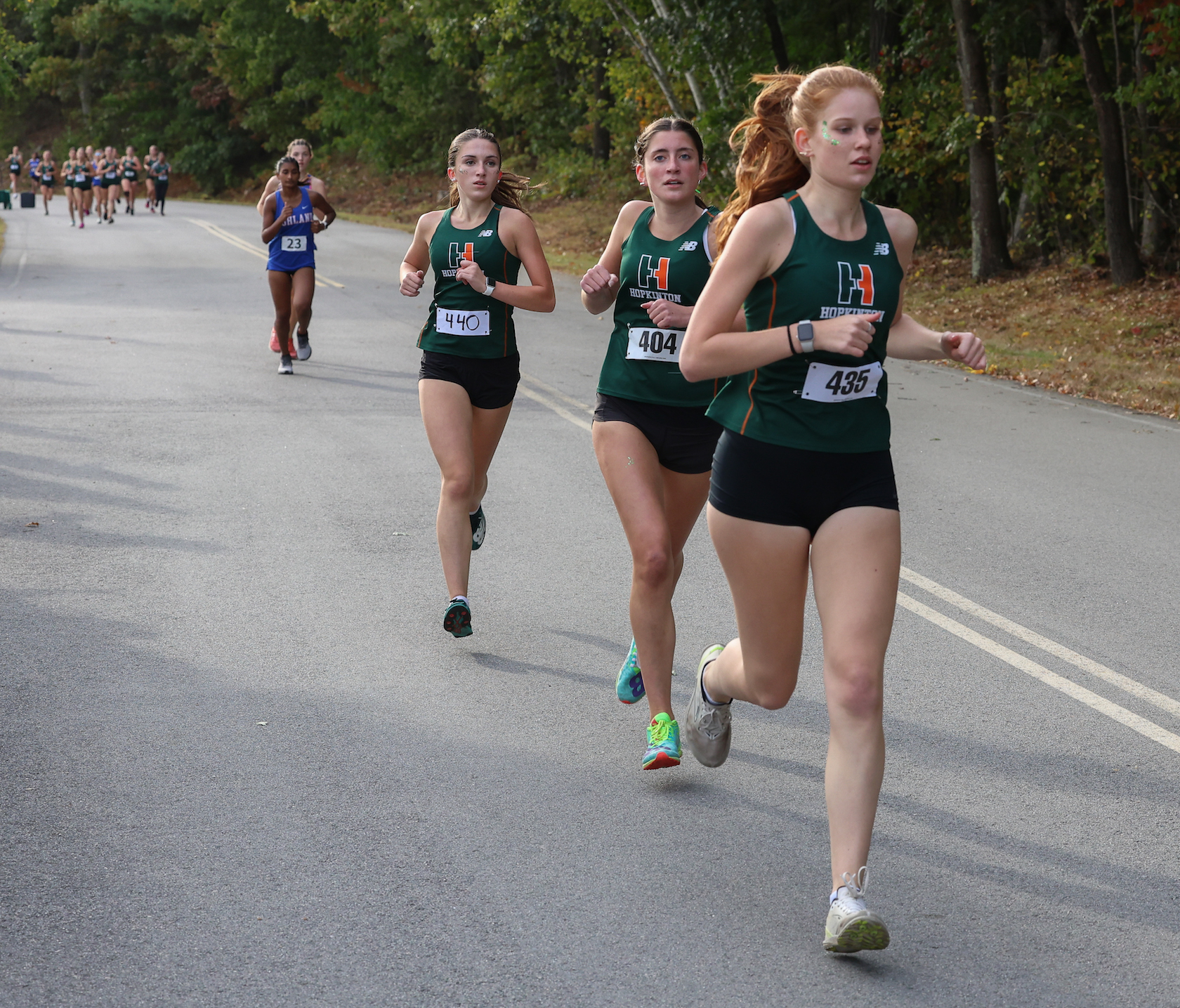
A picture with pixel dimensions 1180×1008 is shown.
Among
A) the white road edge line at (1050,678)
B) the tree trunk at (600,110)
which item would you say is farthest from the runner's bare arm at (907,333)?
the tree trunk at (600,110)

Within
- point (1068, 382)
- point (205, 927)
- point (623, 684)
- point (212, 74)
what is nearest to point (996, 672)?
point (623, 684)

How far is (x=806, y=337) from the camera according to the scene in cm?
344

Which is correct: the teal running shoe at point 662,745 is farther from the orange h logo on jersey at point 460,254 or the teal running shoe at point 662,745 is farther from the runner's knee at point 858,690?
the orange h logo on jersey at point 460,254

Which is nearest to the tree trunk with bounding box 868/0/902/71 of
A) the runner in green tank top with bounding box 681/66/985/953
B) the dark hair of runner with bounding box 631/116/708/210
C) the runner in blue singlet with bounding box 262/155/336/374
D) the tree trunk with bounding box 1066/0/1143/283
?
the tree trunk with bounding box 1066/0/1143/283

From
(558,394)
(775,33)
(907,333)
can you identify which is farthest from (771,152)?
(775,33)

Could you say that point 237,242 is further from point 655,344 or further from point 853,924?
point 853,924

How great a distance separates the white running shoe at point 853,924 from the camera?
3.29m

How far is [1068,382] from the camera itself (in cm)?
1395

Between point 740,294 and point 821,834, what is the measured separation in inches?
66.0

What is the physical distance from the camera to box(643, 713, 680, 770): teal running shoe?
14.9 feet

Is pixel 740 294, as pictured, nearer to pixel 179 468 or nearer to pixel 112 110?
pixel 179 468

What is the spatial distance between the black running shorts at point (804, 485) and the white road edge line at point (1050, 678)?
6.49 feet

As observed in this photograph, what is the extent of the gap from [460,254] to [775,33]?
2240cm

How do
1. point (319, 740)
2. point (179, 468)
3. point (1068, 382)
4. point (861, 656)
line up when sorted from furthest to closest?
point (1068, 382)
point (179, 468)
point (319, 740)
point (861, 656)
